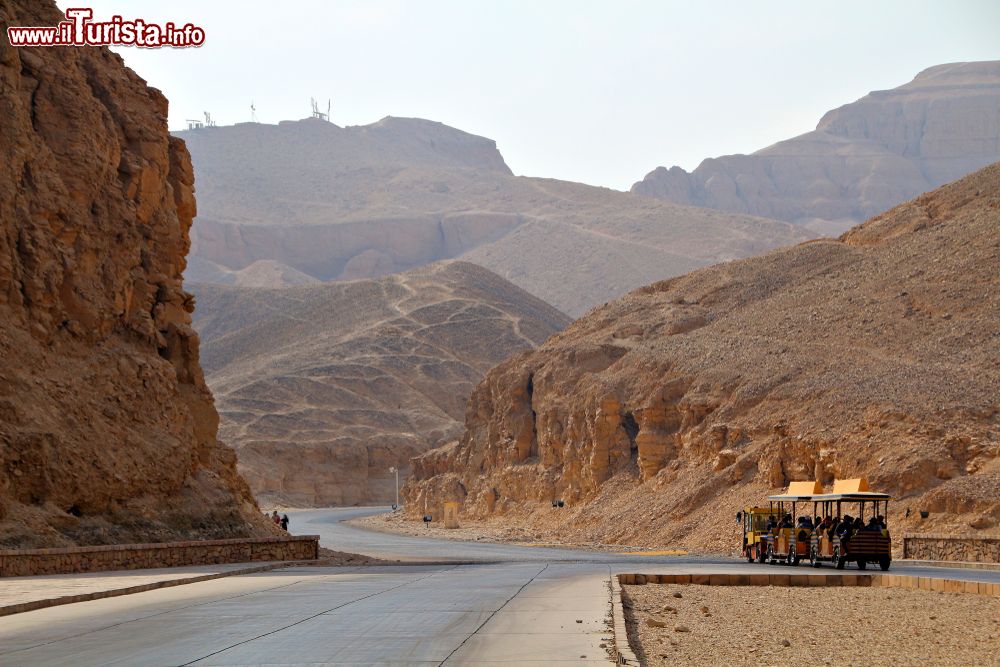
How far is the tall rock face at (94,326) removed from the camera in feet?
90.0

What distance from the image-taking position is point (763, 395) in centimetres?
4809

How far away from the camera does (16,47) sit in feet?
100.0

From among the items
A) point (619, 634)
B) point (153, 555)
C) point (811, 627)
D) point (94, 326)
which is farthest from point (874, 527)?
point (94, 326)

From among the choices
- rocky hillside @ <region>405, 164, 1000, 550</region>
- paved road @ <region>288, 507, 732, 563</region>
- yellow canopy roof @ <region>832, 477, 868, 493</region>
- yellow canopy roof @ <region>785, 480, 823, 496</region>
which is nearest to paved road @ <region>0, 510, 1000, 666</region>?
yellow canopy roof @ <region>832, 477, 868, 493</region>

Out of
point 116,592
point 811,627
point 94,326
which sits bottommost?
point 811,627

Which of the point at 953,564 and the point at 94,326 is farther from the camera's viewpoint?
the point at 94,326

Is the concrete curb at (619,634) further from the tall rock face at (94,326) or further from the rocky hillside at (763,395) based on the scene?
the rocky hillside at (763,395)

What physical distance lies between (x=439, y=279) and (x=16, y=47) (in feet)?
395

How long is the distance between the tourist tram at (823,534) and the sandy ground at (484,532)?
35.8 ft

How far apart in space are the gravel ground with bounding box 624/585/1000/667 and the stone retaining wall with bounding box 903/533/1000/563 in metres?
8.39

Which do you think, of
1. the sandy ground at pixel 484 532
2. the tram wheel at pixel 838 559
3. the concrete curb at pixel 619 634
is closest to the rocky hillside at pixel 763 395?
the sandy ground at pixel 484 532

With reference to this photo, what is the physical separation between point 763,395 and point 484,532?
15.3 m

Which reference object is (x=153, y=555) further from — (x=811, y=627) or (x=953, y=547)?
(x=953, y=547)

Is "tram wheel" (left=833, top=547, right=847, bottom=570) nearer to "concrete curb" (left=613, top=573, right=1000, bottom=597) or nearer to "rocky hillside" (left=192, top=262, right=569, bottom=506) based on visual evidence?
"concrete curb" (left=613, top=573, right=1000, bottom=597)
